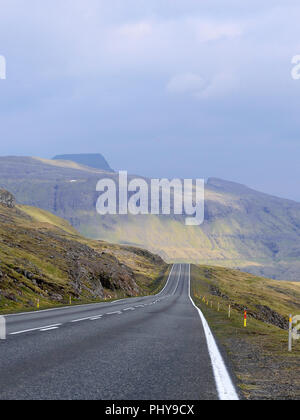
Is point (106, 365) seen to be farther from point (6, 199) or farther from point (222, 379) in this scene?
point (6, 199)

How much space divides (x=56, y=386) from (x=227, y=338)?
33.9ft

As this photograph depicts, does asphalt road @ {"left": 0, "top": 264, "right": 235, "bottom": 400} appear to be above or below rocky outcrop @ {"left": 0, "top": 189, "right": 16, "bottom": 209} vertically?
below

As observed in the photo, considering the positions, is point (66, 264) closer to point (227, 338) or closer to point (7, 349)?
point (227, 338)

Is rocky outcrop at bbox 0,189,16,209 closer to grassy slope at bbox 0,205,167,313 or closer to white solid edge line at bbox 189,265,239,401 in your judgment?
grassy slope at bbox 0,205,167,313

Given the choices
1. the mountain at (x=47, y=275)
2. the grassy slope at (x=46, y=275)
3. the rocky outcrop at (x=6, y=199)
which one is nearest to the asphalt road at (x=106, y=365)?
the grassy slope at (x=46, y=275)

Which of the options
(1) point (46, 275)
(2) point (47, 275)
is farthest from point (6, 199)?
(1) point (46, 275)

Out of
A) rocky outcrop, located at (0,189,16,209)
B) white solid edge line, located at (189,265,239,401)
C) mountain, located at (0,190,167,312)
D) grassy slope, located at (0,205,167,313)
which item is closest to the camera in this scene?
white solid edge line, located at (189,265,239,401)

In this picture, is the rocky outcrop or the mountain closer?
the mountain

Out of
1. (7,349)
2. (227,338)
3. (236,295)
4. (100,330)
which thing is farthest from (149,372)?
(236,295)

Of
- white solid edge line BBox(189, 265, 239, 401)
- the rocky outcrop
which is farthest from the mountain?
the rocky outcrop

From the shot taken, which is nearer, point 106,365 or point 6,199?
point 106,365

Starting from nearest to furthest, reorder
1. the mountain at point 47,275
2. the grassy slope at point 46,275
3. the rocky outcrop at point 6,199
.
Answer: the grassy slope at point 46,275
the mountain at point 47,275
the rocky outcrop at point 6,199

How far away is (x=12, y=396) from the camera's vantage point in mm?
6434

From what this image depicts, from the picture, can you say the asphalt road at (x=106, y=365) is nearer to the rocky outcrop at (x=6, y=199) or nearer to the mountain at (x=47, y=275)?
the mountain at (x=47, y=275)
